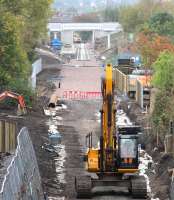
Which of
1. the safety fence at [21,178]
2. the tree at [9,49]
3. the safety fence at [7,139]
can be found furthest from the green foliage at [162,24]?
the safety fence at [21,178]

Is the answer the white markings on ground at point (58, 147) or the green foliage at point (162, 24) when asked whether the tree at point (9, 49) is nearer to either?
the white markings on ground at point (58, 147)

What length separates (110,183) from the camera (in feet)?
83.1

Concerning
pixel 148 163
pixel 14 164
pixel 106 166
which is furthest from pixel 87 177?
pixel 148 163

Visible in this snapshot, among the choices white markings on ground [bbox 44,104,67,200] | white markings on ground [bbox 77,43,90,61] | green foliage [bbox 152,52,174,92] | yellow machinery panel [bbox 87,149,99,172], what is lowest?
white markings on ground [bbox 77,43,90,61]

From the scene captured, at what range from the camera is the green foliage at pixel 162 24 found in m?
105

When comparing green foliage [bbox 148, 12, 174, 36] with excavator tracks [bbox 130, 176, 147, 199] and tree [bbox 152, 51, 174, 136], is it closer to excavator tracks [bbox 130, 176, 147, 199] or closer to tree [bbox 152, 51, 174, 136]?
tree [bbox 152, 51, 174, 136]

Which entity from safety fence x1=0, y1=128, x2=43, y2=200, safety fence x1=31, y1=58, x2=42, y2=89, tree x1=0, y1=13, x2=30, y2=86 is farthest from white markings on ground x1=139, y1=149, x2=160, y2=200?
safety fence x1=31, y1=58, x2=42, y2=89

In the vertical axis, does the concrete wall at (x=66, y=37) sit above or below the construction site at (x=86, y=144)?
below

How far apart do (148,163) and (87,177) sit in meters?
8.92

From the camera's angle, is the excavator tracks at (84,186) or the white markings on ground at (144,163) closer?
the excavator tracks at (84,186)

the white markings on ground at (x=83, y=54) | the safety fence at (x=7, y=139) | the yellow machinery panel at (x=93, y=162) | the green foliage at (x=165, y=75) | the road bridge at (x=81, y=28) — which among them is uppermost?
the green foliage at (x=165, y=75)

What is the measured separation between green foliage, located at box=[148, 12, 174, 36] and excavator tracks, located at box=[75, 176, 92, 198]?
7836cm

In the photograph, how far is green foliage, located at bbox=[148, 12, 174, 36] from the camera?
343 ft

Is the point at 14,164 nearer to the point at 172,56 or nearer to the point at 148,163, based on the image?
the point at 148,163
